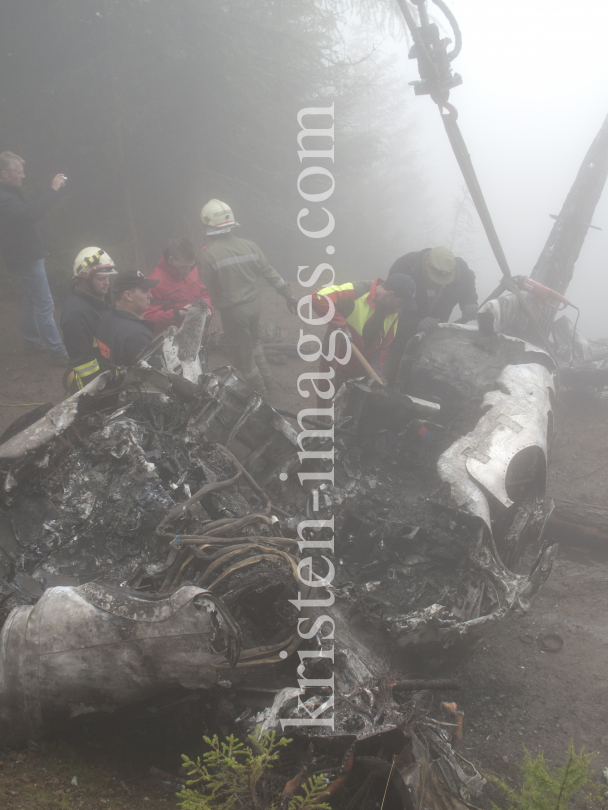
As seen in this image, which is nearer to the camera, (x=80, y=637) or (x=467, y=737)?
(x=80, y=637)

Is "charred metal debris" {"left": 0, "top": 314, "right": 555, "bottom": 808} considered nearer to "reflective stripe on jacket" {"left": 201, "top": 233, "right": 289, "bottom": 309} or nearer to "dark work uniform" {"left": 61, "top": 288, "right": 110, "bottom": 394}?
"dark work uniform" {"left": 61, "top": 288, "right": 110, "bottom": 394}

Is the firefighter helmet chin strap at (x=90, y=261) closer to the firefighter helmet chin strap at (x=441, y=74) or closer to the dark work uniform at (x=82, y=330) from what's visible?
the dark work uniform at (x=82, y=330)

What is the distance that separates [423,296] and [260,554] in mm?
3442

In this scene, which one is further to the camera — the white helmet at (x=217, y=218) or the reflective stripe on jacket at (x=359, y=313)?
the white helmet at (x=217, y=218)

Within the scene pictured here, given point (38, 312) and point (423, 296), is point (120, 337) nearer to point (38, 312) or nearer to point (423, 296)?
point (38, 312)

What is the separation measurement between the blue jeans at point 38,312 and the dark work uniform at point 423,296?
12.8 feet

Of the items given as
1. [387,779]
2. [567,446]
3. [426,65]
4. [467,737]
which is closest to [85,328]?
[387,779]

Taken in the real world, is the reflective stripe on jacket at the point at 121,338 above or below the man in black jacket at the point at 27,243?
below

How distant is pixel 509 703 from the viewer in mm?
2750

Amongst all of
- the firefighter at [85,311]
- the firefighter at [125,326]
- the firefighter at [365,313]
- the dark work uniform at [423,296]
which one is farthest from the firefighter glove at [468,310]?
the firefighter at [85,311]

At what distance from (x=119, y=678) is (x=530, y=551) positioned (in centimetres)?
351

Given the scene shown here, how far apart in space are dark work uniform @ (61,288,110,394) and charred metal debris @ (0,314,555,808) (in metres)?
0.62

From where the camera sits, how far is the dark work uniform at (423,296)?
4707mm

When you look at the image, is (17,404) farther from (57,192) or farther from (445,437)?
(445,437)
